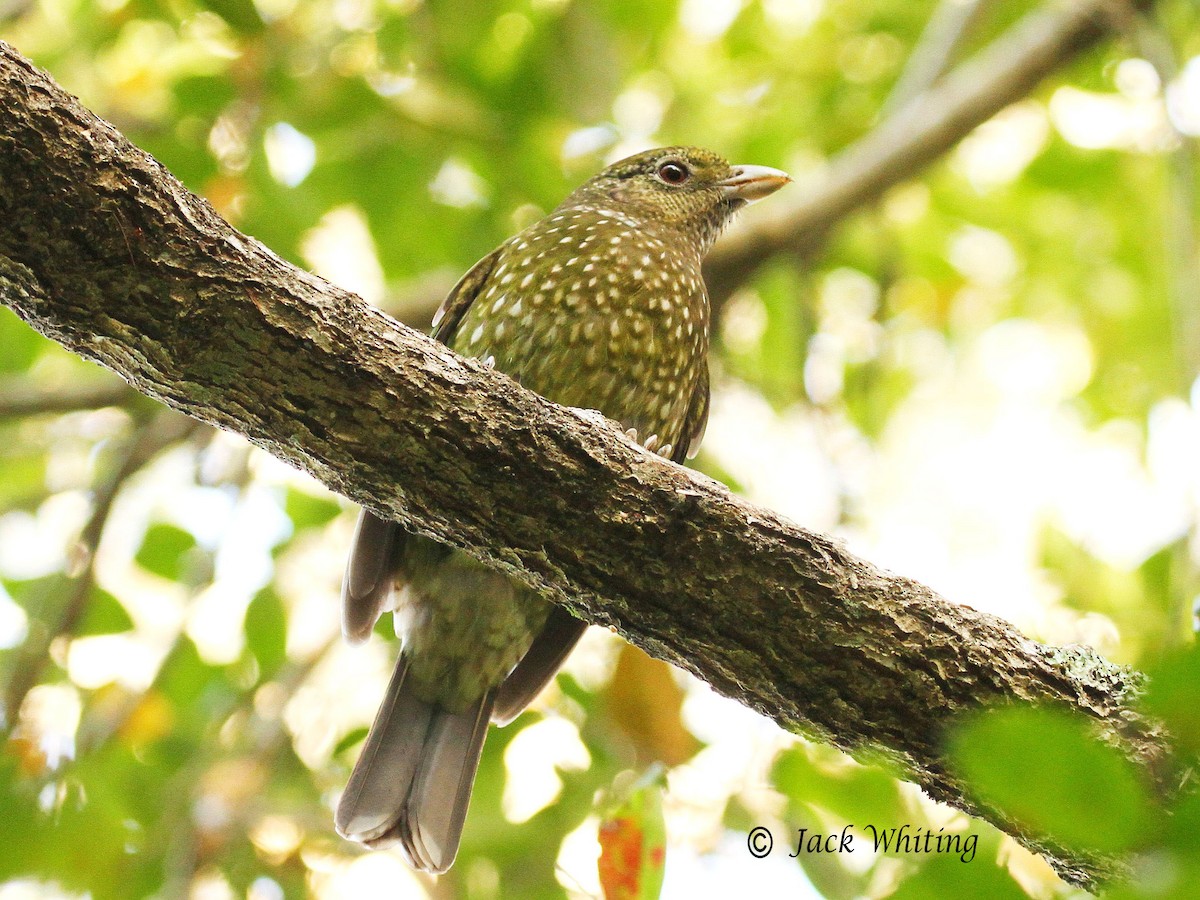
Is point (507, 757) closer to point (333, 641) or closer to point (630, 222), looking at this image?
point (333, 641)

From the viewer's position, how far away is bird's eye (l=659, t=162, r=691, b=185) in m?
4.06

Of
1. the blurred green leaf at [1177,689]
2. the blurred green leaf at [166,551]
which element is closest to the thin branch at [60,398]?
the blurred green leaf at [166,551]

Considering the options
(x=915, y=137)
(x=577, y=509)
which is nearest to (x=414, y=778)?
(x=577, y=509)

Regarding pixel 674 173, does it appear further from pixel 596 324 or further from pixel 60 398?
pixel 60 398

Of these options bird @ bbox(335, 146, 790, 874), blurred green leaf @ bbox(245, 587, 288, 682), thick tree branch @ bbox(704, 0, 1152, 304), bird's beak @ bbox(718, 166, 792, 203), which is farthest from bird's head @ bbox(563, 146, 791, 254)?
blurred green leaf @ bbox(245, 587, 288, 682)

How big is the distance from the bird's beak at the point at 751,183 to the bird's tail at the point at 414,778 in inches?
70.2

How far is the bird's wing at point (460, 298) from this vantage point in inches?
141

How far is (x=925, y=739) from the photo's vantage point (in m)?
2.14

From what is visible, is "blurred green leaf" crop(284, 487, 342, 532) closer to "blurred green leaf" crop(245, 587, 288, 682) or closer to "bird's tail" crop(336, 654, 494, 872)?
"blurred green leaf" crop(245, 587, 288, 682)

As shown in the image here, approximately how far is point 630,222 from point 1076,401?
279cm
